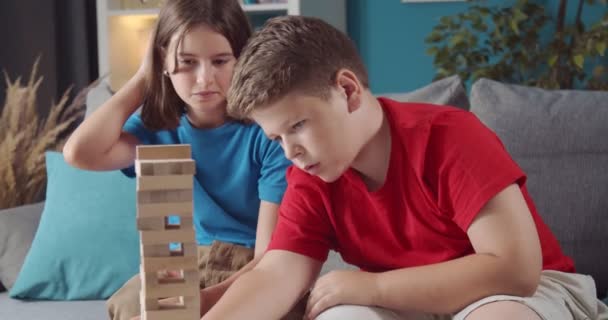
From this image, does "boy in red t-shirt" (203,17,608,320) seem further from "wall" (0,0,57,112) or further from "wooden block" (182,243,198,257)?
"wall" (0,0,57,112)

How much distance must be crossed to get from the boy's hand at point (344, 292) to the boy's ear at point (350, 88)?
26 cm

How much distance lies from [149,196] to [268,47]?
1.09ft

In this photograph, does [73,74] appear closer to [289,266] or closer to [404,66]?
[404,66]

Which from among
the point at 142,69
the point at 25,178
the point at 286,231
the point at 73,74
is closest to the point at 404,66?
the point at 73,74

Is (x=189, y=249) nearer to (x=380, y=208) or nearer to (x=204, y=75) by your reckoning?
(x=380, y=208)

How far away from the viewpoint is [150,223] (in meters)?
1.25

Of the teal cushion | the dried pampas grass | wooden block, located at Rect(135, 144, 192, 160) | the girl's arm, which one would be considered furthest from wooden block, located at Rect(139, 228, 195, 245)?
the dried pampas grass

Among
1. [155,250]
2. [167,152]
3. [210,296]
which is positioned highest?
[167,152]

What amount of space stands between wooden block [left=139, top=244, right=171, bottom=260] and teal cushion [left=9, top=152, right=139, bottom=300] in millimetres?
1230

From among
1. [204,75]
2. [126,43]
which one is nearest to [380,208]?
[204,75]

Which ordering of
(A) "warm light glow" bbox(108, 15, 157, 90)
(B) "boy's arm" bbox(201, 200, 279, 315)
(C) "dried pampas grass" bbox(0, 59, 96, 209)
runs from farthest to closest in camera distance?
1. (A) "warm light glow" bbox(108, 15, 157, 90)
2. (C) "dried pampas grass" bbox(0, 59, 96, 209)
3. (B) "boy's arm" bbox(201, 200, 279, 315)

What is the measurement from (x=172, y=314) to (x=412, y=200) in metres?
0.47

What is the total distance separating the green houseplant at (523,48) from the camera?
3.56 meters

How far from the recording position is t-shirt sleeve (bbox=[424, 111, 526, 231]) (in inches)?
56.0
